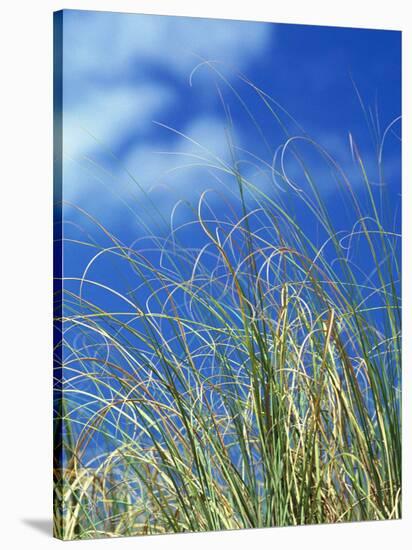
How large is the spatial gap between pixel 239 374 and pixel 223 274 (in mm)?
622

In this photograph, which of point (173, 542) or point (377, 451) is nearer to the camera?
point (173, 542)

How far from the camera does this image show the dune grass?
26.9ft

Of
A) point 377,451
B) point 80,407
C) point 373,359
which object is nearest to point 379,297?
point 373,359

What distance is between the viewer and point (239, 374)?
8.55 metres

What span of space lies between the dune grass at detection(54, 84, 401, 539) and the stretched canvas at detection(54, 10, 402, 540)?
1 centimetres

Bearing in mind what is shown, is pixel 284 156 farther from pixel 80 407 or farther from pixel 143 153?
pixel 80 407

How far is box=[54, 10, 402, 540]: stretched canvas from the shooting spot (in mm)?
8164

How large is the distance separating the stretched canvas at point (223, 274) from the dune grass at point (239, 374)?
1cm

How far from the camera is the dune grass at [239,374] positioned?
8203mm

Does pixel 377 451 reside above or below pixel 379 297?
below

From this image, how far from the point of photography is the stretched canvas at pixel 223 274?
8.16 metres

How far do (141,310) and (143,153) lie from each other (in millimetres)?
939

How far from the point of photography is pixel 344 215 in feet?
29.3

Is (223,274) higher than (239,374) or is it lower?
higher
